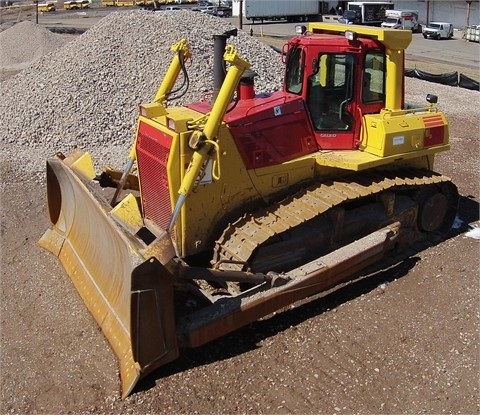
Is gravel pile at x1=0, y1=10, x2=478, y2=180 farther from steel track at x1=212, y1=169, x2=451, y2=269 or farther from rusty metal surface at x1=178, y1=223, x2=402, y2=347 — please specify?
rusty metal surface at x1=178, y1=223, x2=402, y2=347

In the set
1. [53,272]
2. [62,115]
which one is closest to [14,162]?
[62,115]

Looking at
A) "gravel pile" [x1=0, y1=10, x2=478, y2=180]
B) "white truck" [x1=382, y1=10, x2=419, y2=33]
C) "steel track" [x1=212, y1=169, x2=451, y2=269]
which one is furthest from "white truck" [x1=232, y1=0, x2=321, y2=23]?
"steel track" [x1=212, y1=169, x2=451, y2=269]

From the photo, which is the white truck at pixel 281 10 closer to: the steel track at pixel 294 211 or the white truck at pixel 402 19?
the white truck at pixel 402 19

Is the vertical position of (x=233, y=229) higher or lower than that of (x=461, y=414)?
higher

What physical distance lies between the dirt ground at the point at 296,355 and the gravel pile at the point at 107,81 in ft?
15.0

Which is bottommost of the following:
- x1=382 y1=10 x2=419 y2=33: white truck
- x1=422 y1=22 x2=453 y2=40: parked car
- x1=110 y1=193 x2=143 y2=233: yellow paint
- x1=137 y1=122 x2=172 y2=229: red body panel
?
x1=110 y1=193 x2=143 y2=233: yellow paint

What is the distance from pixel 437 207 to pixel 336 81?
2257mm

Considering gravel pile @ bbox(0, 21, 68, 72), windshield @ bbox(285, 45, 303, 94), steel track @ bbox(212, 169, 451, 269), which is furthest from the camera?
gravel pile @ bbox(0, 21, 68, 72)

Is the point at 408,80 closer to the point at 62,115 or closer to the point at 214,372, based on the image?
the point at 62,115

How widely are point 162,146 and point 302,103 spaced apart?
1709 millimetres

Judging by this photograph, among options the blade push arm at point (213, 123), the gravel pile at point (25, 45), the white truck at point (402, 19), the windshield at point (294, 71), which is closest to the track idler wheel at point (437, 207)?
the windshield at point (294, 71)

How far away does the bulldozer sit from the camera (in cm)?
546

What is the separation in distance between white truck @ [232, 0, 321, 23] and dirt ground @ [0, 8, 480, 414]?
38.5 m

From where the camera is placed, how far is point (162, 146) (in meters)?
6.01
